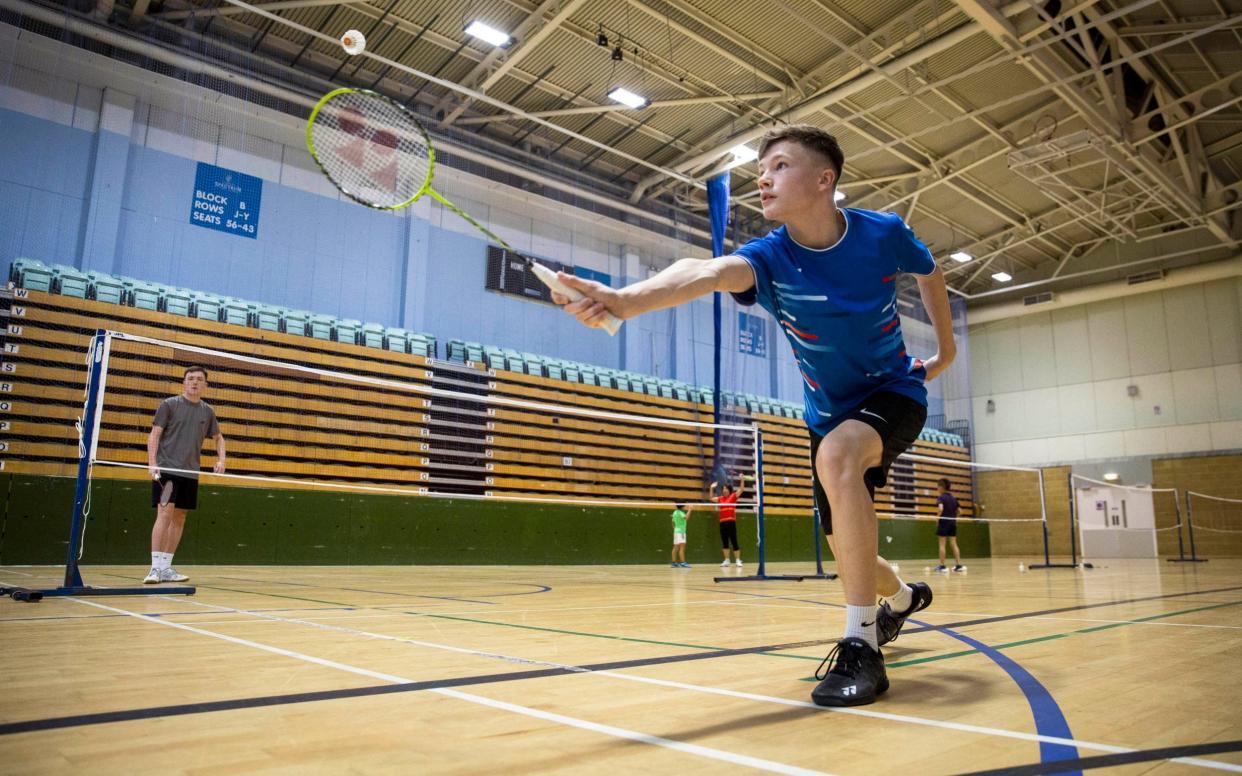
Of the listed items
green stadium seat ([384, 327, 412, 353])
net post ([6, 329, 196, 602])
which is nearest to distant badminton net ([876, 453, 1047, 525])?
green stadium seat ([384, 327, 412, 353])

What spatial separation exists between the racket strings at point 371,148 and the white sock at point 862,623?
402 centimetres

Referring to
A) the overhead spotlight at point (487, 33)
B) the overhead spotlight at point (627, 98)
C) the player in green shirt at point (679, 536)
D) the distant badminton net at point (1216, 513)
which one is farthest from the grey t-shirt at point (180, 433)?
the distant badminton net at point (1216, 513)

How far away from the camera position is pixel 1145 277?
22297 mm

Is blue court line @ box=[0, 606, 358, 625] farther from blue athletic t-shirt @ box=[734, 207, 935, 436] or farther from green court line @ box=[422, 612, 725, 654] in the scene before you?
blue athletic t-shirt @ box=[734, 207, 935, 436]

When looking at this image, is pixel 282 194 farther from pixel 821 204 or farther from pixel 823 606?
pixel 821 204

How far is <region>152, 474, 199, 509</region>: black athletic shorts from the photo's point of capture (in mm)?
6188

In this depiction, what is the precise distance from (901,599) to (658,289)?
1.79m

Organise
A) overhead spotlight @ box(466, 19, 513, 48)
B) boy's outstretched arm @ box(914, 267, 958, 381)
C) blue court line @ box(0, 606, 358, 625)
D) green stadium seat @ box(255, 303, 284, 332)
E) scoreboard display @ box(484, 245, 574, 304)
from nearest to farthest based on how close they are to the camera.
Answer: boy's outstretched arm @ box(914, 267, 958, 381), blue court line @ box(0, 606, 358, 625), green stadium seat @ box(255, 303, 284, 332), overhead spotlight @ box(466, 19, 513, 48), scoreboard display @ box(484, 245, 574, 304)

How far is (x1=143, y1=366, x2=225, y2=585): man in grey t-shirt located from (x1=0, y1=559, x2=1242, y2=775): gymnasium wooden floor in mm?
2328

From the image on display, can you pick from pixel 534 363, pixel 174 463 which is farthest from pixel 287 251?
pixel 174 463

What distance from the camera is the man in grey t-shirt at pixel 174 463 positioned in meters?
6.21

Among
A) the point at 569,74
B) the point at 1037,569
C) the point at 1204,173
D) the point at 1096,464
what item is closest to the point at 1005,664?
A: the point at 1037,569

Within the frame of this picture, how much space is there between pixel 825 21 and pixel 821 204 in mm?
13311

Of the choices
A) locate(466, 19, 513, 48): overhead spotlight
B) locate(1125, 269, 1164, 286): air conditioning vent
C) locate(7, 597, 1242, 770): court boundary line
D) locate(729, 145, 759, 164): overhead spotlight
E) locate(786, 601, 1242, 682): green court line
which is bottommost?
locate(786, 601, 1242, 682): green court line
